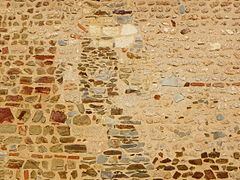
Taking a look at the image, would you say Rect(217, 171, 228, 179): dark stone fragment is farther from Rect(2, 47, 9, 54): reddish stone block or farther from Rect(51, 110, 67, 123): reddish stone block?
Rect(2, 47, 9, 54): reddish stone block

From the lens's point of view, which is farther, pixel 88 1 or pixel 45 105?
pixel 88 1

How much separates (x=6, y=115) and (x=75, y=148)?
1.01 metres

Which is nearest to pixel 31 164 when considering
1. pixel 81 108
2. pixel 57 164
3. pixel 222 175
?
pixel 57 164

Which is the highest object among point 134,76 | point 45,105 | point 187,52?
point 187,52

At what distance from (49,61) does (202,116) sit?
216 cm

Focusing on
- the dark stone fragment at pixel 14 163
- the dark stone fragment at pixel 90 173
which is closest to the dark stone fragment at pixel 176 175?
the dark stone fragment at pixel 90 173

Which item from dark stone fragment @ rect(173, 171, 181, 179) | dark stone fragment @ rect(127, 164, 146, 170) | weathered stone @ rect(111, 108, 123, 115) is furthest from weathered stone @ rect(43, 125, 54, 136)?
dark stone fragment @ rect(173, 171, 181, 179)

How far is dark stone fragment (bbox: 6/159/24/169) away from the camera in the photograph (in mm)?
3605

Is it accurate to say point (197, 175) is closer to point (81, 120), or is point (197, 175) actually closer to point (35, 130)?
point (81, 120)

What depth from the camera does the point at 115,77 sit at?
3.81 meters

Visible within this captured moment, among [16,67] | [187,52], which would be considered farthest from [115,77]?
[16,67]

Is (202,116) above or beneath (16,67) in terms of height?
beneath

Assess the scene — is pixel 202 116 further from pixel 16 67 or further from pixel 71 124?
pixel 16 67

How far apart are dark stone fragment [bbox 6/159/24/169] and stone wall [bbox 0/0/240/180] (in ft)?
0.04
